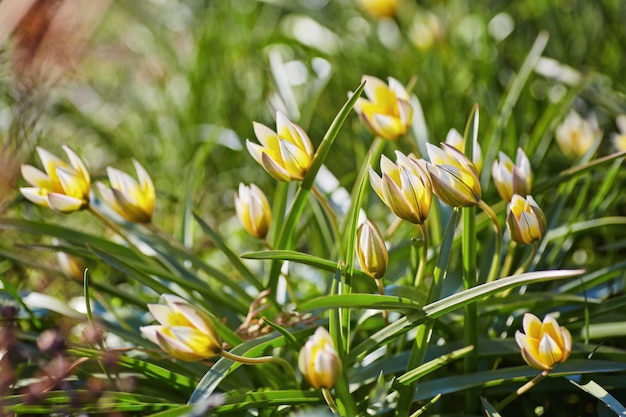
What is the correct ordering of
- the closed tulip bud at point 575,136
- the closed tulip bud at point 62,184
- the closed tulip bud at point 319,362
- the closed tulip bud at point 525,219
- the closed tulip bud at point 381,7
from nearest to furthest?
the closed tulip bud at point 319,362
the closed tulip bud at point 525,219
the closed tulip bud at point 62,184
the closed tulip bud at point 575,136
the closed tulip bud at point 381,7

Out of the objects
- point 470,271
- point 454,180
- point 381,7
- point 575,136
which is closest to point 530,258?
point 470,271

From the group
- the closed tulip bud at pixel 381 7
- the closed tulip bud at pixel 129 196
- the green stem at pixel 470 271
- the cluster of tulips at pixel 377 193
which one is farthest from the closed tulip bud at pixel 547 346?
the closed tulip bud at pixel 381 7

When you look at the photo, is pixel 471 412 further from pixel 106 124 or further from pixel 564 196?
pixel 106 124

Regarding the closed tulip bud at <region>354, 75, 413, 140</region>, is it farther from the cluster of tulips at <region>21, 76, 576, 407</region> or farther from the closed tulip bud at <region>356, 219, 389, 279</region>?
the closed tulip bud at <region>356, 219, 389, 279</region>

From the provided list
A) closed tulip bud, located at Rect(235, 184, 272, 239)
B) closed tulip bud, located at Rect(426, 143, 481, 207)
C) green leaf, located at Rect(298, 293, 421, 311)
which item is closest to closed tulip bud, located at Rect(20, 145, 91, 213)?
closed tulip bud, located at Rect(235, 184, 272, 239)

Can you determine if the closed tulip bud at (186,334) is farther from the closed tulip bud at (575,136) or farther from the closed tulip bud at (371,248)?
the closed tulip bud at (575,136)

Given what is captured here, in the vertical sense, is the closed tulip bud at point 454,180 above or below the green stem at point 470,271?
above
